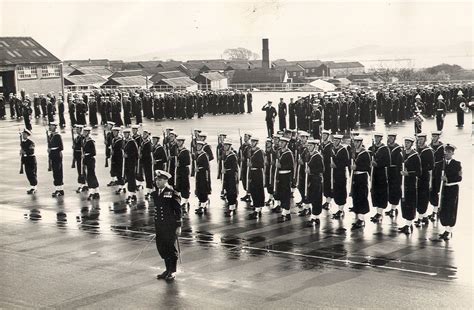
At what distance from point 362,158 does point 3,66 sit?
4339 cm

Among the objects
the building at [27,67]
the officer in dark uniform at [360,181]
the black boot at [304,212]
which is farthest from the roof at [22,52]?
the officer in dark uniform at [360,181]

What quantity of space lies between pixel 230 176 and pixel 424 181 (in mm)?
4345

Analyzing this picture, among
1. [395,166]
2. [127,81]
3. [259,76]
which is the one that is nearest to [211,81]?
[259,76]

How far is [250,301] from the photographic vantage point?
7949 millimetres

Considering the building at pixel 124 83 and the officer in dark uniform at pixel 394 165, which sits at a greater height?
the building at pixel 124 83

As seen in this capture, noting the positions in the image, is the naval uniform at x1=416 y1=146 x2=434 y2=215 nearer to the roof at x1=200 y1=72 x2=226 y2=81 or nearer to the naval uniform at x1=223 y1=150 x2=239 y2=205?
the naval uniform at x1=223 y1=150 x2=239 y2=205

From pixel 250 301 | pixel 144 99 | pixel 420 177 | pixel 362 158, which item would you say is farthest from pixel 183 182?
pixel 144 99

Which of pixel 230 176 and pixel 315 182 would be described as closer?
pixel 315 182

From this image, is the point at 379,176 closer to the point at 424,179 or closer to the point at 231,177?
the point at 424,179

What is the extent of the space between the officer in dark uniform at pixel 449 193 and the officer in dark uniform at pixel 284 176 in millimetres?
3318

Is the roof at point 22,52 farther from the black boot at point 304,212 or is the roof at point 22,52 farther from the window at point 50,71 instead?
the black boot at point 304,212

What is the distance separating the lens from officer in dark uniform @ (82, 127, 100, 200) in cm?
1546

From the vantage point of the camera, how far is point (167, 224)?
9.16 metres

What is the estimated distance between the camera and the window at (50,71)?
52.8m
